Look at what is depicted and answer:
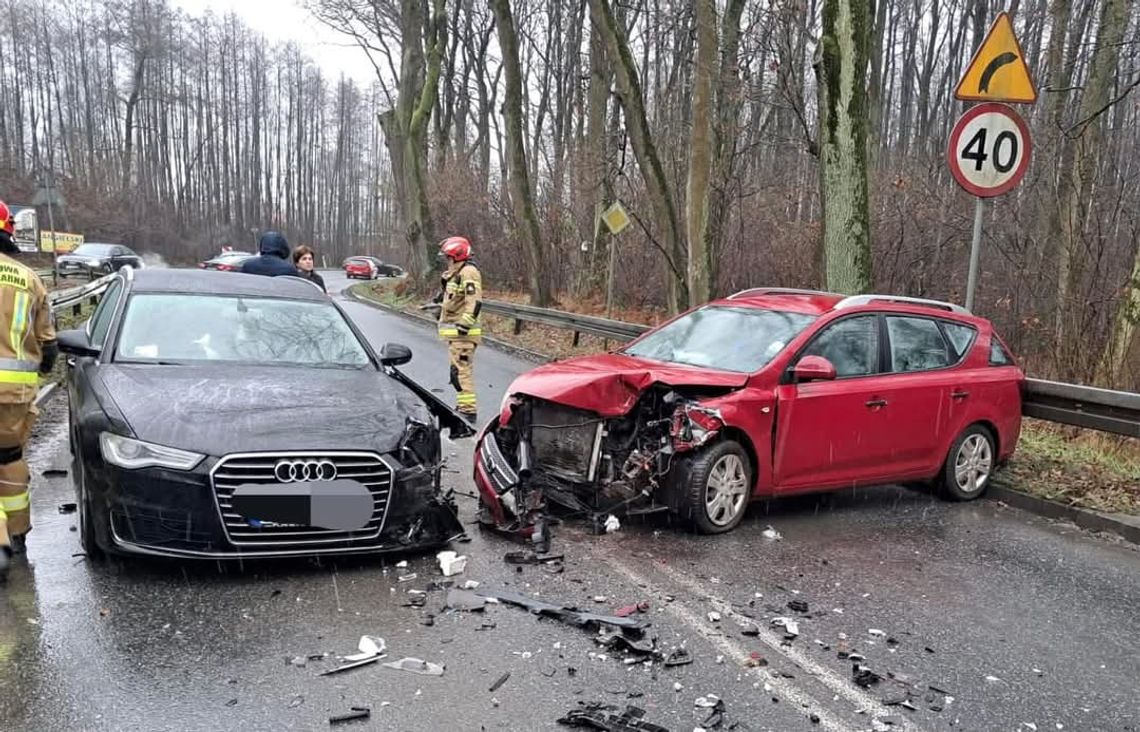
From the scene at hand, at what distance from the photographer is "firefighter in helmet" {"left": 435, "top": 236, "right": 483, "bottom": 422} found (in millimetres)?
9039

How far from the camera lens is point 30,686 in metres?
3.30

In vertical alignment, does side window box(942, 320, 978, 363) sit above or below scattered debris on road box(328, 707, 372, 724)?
above

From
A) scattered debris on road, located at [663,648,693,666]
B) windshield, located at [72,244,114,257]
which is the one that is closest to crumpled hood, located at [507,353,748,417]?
scattered debris on road, located at [663,648,693,666]

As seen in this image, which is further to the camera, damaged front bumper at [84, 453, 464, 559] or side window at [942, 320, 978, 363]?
side window at [942, 320, 978, 363]

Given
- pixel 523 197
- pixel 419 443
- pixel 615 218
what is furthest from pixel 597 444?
pixel 523 197

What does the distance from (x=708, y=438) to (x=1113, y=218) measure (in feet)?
27.9

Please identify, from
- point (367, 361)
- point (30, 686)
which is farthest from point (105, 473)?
point (367, 361)

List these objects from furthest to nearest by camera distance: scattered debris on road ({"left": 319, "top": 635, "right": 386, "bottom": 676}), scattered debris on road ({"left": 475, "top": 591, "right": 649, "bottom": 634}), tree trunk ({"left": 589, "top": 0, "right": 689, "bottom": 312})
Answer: tree trunk ({"left": 589, "top": 0, "right": 689, "bottom": 312}) < scattered debris on road ({"left": 475, "top": 591, "right": 649, "bottom": 634}) < scattered debris on road ({"left": 319, "top": 635, "right": 386, "bottom": 676})

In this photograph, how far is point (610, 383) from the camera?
5.59 metres

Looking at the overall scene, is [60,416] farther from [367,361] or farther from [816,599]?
[816,599]

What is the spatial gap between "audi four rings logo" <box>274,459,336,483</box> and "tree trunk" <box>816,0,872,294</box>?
6.82 metres

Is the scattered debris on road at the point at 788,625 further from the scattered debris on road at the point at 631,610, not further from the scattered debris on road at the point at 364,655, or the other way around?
the scattered debris on road at the point at 364,655

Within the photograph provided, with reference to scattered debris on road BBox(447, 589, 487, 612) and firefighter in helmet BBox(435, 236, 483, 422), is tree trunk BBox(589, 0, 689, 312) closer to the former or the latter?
firefighter in helmet BBox(435, 236, 483, 422)

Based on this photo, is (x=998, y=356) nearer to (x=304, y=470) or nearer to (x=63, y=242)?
(x=304, y=470)
